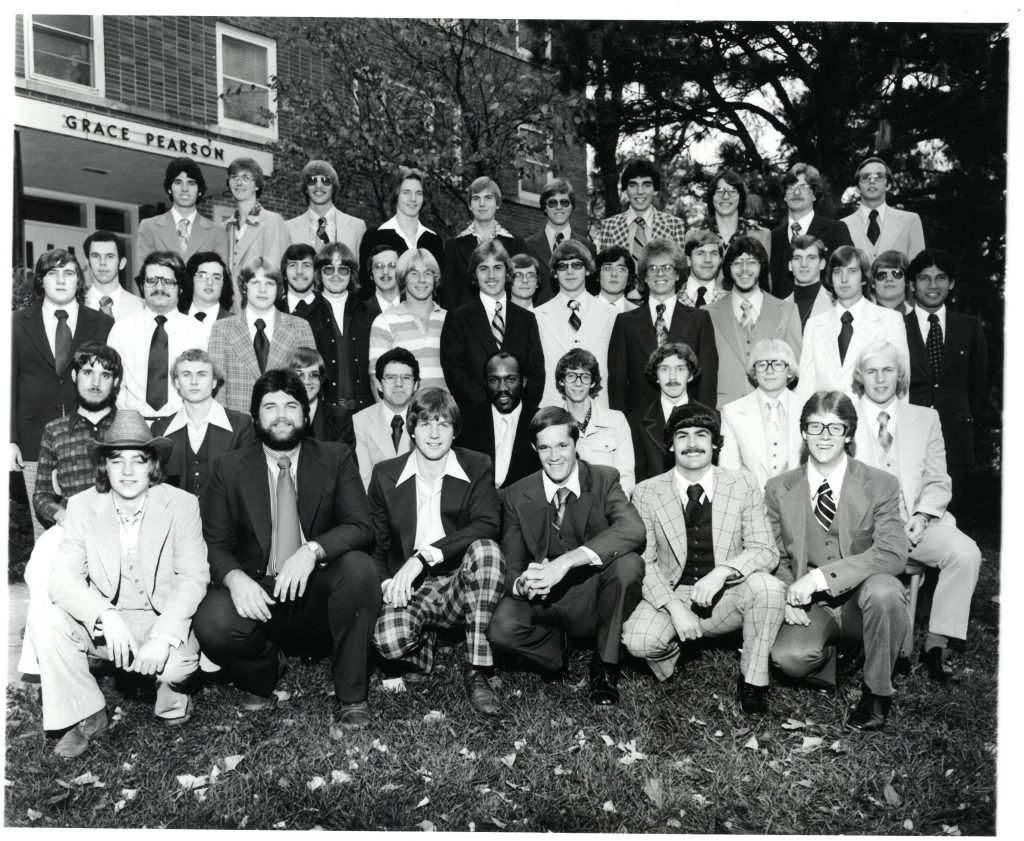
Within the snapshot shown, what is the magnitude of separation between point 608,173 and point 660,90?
2.21m

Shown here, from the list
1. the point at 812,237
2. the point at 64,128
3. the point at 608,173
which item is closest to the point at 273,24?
the point at 64,128

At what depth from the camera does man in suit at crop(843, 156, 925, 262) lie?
21.8 feet

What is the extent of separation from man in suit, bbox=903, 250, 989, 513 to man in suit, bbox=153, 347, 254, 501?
419cm

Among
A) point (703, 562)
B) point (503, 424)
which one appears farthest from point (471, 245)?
point (703, 562)

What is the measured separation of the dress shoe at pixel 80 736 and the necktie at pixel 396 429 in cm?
207

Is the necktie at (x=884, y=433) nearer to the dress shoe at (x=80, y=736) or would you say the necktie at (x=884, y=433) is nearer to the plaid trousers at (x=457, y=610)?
the plaid trousers at (x=457, y=610)

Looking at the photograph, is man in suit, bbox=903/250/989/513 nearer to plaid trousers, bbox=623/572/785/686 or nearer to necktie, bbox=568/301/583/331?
necktie, bbox=568/301/583/331

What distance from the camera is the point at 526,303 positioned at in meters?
6.26

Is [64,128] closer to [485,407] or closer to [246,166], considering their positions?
[246,166]

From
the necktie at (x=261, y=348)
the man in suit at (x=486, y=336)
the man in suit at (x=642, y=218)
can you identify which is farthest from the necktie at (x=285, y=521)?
the man in suit at (x=642, y=218)

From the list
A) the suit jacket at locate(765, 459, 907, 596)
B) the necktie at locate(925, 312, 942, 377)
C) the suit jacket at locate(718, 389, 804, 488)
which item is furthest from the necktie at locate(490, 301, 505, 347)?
the necktie at locate(925, 312, 942, 377)

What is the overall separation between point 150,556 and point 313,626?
0.83 m

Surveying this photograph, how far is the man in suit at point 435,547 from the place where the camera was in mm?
4555

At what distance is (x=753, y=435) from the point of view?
535 centimetres
